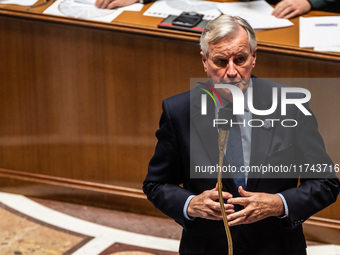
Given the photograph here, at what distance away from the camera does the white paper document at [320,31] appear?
352 cm

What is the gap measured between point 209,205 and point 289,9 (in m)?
2.13

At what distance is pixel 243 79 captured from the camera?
2004 mm

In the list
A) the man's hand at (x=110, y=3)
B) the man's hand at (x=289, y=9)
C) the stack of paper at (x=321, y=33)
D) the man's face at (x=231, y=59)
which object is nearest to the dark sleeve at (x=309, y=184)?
the man's face at (x=231, y=59)

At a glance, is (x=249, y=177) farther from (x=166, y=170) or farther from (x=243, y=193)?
(x=166, y=170)

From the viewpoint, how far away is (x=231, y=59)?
197 cm

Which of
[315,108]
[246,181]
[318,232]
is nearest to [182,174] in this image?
[246,181]

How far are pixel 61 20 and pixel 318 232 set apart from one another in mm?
1842

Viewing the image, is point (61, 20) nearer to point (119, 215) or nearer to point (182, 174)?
point (119, 215)

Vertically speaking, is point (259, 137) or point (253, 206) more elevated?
point (259, 137)

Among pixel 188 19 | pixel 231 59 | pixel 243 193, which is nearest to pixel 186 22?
pixel 188 19

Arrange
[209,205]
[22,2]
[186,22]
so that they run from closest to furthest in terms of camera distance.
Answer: [209,205] < [186,22] < [22,2]

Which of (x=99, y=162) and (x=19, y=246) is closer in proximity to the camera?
(x=19, y=246)

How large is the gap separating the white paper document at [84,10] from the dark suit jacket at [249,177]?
187cm

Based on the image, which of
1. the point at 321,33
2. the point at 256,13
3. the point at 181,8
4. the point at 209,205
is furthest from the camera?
the point at 181,8
